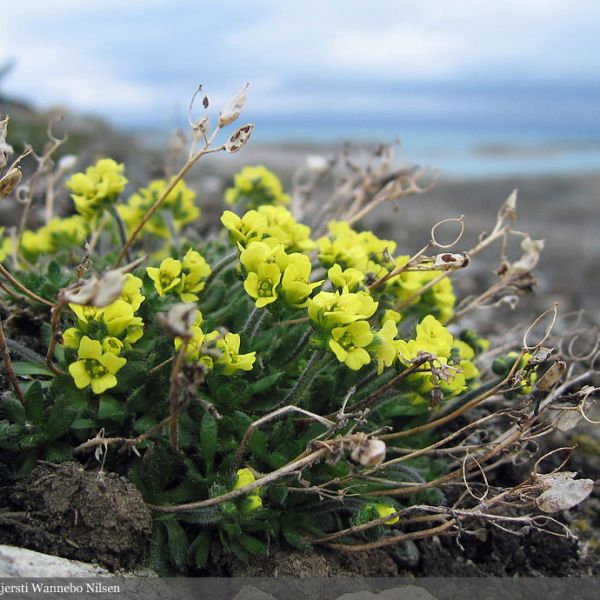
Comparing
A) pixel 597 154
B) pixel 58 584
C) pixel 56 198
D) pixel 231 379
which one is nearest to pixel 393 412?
pixel 231 379

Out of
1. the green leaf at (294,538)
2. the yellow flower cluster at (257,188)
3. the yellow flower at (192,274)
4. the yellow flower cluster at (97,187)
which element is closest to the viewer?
the green leaf at (294,538)

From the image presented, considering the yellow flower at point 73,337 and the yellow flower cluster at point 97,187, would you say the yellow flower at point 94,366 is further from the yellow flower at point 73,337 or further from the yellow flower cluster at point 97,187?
the yellow flower cluster at point 97,187

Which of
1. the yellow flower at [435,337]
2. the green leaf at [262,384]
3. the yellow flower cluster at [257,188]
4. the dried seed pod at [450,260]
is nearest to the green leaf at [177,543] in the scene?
the green leaf at [262,384]

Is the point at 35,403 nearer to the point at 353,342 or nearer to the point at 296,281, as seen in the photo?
the point at 296,281

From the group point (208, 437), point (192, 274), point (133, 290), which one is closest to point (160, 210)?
point (192, 274)

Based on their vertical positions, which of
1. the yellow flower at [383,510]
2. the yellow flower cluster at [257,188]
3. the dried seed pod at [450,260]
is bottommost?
the yellow flower at [383,510]

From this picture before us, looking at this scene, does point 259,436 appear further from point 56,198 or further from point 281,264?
point 56,198

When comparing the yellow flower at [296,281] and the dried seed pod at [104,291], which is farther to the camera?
the yellow flower at [296,281]

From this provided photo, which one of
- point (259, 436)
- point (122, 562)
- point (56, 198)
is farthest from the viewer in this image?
point (56, 198)

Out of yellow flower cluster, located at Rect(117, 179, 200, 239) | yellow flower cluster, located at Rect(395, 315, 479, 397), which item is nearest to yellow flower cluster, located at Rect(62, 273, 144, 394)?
A: yellow flower cluster, located at Rect(395, 315, 479, 397)
